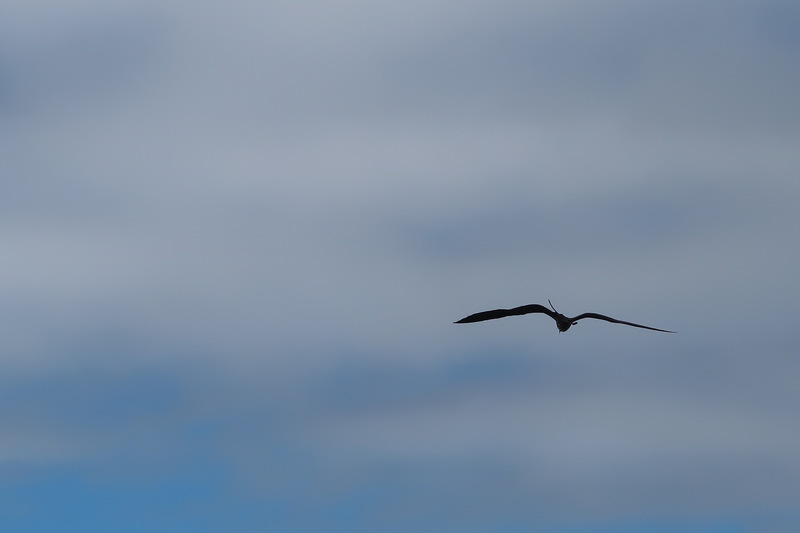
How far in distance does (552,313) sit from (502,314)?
4076 millimetres

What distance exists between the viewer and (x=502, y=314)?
1997 inches

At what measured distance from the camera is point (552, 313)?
169ft
